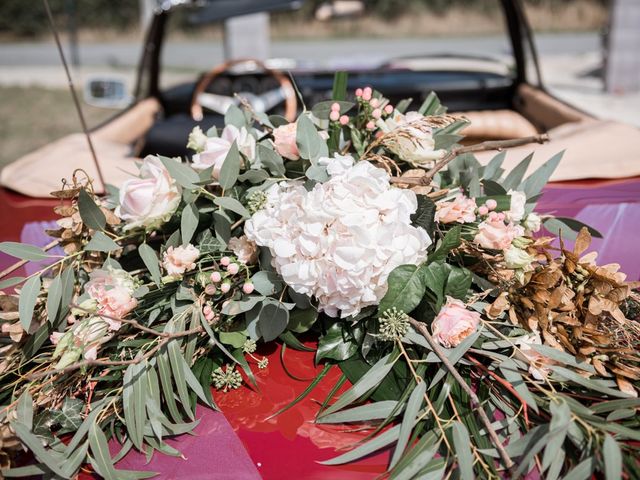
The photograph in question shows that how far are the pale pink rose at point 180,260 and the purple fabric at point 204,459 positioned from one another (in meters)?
0.30

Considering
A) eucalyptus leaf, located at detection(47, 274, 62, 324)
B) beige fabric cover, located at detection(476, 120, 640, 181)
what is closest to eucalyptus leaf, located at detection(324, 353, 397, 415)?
eucalyptus leaf, located at detection(47, 274, 62, 324)

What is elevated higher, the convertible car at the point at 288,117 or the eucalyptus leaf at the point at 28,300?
the eucalyptus leaf at the point at 28,300

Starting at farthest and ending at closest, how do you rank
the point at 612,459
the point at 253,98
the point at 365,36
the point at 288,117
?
the point at 365,36, the point at 253,98, the point at 288,117, the point at 612,459

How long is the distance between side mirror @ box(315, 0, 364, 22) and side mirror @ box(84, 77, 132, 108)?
1.36 m

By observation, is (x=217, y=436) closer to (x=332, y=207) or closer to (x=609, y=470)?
(x=332, y=207)

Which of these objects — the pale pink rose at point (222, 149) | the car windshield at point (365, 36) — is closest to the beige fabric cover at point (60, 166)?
the pale pink rose at point (222, 149)

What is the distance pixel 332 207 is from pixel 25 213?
147cm

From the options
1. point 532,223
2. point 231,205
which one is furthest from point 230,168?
point 532,223

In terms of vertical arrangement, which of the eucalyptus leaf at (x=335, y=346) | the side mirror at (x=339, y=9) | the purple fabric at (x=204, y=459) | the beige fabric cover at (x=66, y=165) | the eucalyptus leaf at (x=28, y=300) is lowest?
the purple fabric at (x=204, y=459)

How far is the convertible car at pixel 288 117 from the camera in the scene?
1027 millimetres

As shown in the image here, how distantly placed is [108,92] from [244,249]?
8.28 ft

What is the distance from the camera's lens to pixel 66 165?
237 centimetres

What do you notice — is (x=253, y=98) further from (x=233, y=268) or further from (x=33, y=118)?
(x=33, y=118)

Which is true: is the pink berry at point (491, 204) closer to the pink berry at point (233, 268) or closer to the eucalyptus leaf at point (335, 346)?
the eucalyptus leaf at point (335, 346)
